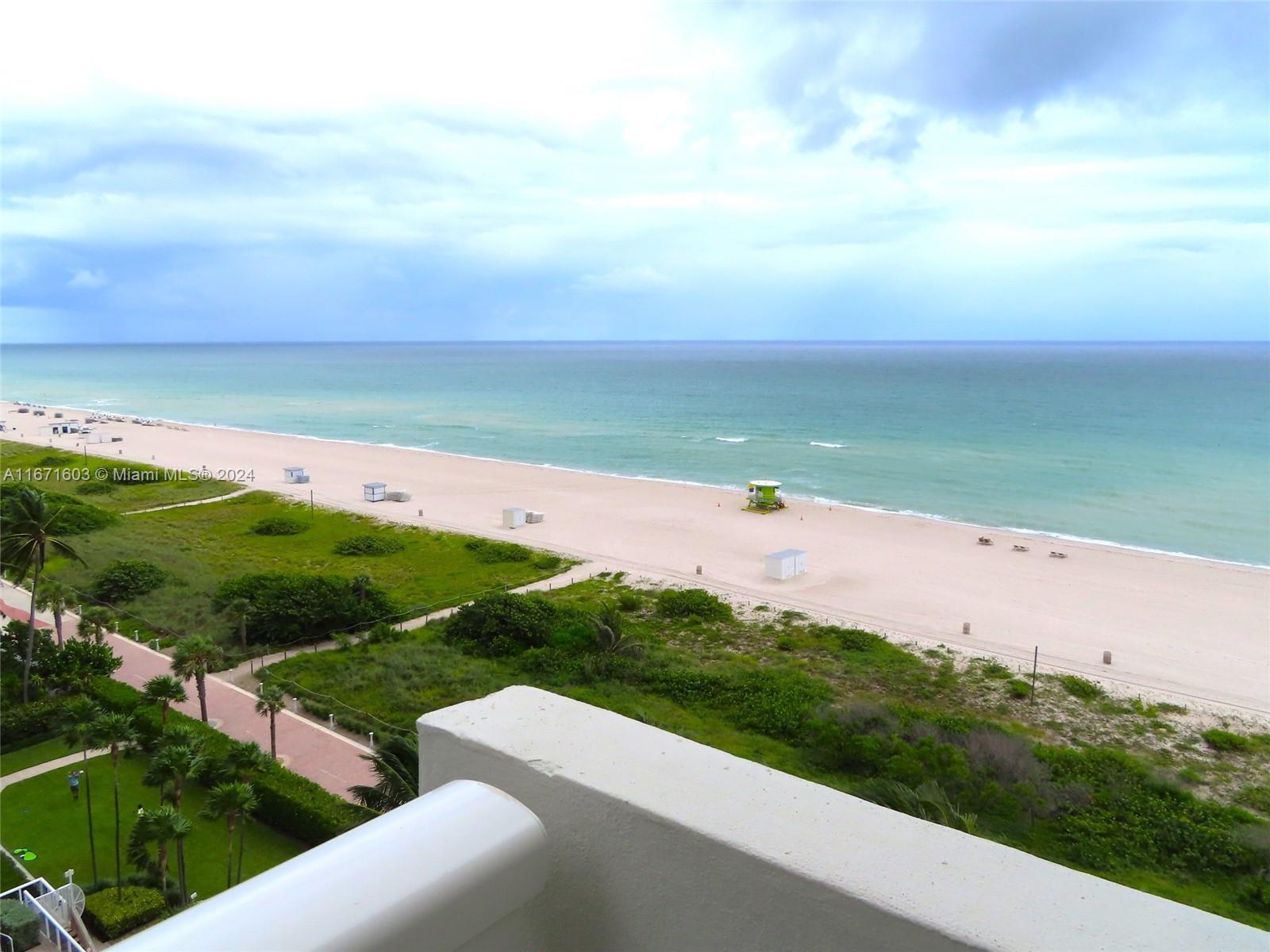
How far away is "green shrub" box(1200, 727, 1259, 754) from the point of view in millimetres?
15750

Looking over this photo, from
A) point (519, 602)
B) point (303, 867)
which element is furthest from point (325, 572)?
point (303, 867)

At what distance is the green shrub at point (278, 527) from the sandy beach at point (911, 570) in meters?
3.63

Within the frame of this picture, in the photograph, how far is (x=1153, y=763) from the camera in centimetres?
1486

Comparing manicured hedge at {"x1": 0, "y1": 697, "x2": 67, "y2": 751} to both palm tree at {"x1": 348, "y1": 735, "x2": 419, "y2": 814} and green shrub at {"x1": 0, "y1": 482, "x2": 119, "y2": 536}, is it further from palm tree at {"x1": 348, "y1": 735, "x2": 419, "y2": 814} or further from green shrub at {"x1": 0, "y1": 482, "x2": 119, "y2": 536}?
green shrub at {"x1": 0, "y1": 482, "x2": 119, "y2": 536}

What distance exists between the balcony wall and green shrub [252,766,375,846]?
1012cm

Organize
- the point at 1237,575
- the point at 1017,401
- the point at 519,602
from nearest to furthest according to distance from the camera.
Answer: the point at 519,602 → the point at 1237,575 → the point at 1017,401

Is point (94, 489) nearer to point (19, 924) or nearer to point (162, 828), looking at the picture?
point (19, 924)

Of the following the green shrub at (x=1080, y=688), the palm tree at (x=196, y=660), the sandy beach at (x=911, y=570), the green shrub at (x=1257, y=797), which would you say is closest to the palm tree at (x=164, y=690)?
the palm tree at (x=196, y=660)

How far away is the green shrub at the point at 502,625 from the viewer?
19.3m

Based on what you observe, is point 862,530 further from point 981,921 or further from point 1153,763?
point 981,921

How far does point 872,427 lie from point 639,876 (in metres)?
71.1

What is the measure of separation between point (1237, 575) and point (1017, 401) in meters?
64.5

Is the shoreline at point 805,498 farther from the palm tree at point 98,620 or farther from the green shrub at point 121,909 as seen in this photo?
the green shrub at point 121,909

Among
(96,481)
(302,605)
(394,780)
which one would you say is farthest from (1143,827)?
(96,481)
